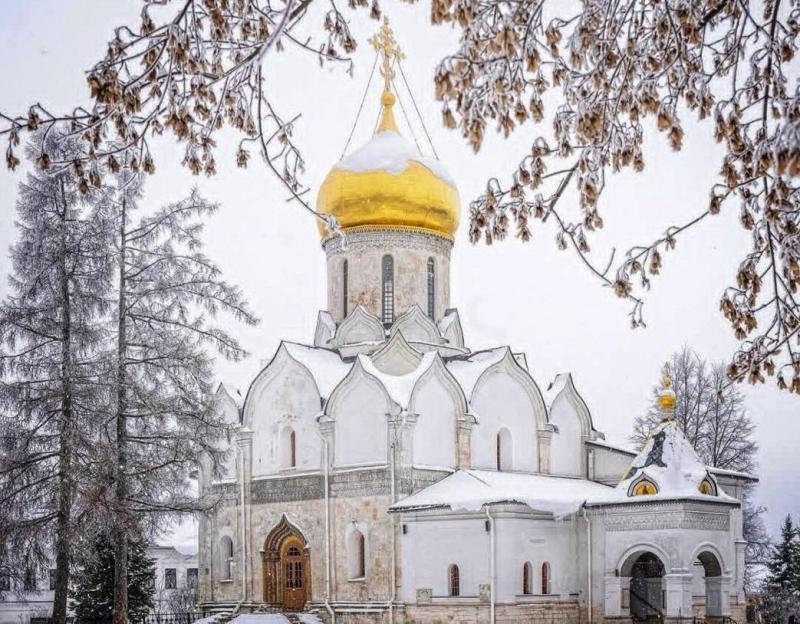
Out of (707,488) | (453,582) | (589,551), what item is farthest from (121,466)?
(707,488)

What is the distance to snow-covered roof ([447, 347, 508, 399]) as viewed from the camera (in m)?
24.0

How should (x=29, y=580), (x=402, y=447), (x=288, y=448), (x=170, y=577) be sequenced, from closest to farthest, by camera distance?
1. (x=29, y=580)
2. (x=402, y=447)
3. (x=288, y=448)
4. (x=170, y=577)

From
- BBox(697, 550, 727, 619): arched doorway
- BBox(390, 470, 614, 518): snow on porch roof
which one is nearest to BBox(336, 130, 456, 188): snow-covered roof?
BBox(390, 470, 614, 518): snow on porch roof

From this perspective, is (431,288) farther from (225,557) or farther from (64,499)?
(64,499)

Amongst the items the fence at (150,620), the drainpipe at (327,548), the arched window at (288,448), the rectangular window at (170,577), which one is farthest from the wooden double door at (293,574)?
the rectangular window at (170,577)

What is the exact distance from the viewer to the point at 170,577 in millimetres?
39219

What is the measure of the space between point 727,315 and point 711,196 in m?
0.76

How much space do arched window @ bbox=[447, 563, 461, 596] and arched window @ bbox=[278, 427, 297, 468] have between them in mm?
4377

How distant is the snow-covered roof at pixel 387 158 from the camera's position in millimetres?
24891

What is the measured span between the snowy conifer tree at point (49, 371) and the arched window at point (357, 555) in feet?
23.8

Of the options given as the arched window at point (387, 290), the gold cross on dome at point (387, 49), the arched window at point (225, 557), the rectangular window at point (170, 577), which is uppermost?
the gold cross on dome at point (387, 49)

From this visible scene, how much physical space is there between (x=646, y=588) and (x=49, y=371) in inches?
544

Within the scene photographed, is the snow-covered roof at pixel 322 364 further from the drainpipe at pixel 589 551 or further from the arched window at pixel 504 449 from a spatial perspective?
the drainpipe at pixel 589 551

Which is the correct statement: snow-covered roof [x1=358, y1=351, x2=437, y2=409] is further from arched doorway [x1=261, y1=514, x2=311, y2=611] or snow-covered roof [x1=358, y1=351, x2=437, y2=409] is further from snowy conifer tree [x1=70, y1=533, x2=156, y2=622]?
snowy conifer tree [x1=70, y1=533, x2=156, y2=622]
